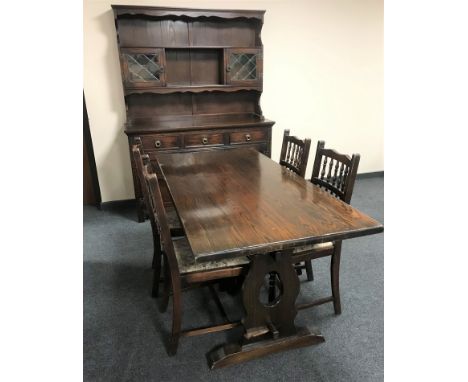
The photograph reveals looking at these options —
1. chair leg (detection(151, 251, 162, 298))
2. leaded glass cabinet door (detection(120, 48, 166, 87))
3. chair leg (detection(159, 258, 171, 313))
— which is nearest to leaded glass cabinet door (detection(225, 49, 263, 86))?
leaded glass cabinet door (detection(120, 48, 166, 87))

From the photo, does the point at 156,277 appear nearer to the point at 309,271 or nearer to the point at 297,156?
the point at 309,271

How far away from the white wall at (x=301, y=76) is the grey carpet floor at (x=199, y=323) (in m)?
1.22

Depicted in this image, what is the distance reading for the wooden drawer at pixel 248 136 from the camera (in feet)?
10.1

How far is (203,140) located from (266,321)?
1833 mm

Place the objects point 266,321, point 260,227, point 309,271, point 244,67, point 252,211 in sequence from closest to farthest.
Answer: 1. point 260,227
2. point 252,211
3. point 266,321
4. point 309,271
5. point 244,67

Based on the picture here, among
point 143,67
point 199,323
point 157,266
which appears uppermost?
point 143,67

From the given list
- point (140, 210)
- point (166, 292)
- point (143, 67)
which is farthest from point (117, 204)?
point (166, 292)

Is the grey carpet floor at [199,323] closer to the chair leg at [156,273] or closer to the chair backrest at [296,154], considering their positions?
the chair leg at [156,273]

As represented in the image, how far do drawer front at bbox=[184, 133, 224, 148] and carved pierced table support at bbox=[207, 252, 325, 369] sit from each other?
1738 millimetres

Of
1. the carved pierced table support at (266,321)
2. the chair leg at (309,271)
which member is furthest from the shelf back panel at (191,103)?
the carved pierced table support at (266,321)

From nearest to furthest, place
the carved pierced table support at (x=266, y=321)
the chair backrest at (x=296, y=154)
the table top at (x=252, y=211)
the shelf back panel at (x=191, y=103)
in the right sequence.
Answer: the table top at (x=252, y=211)
the carved pierced table support at (x=266, y=321)
the chair backrest at (x=296, y=154)
the shelf back panel at (x=191, y=103)

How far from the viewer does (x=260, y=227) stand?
4.29ft

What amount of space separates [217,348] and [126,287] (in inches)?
32.6
